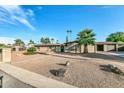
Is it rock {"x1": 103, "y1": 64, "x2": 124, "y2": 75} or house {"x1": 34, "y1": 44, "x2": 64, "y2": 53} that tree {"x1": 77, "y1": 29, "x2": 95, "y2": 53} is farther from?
rock {"x1": 103, "y1": 64, "x2": 124, "y2": 75}

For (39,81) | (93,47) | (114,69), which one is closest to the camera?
(39,81)

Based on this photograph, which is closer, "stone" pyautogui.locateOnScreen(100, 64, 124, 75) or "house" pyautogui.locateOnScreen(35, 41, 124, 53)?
"stone" pyautogui.locateOnScreen(100, 64, 124, 75)

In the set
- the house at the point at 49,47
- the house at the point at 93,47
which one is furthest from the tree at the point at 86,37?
the house at the point at 49,47

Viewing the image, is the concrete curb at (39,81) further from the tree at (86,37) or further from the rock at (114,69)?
the tree at (86,37)

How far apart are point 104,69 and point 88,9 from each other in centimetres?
390

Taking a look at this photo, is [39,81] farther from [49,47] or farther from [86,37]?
[49,47]

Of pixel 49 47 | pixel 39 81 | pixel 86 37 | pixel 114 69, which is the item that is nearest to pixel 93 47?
pixel 86 37

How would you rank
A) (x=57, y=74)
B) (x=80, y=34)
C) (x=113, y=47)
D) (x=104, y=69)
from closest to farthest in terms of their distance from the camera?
(x=57, y=74) < (x=104, y=69) < (x=80, y=34) < (x=113, y=47)

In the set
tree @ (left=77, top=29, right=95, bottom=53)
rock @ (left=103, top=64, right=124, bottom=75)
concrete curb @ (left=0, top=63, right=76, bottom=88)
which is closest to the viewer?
concrete curb @ (left=0, top=63, right=76, bottom=88)

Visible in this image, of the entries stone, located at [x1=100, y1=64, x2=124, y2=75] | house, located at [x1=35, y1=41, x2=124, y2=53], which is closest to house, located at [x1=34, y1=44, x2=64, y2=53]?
house, located at [x1=35, y1=41, x2=124, y2=53]
